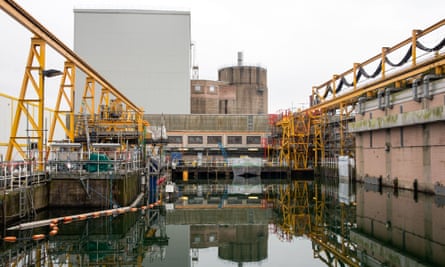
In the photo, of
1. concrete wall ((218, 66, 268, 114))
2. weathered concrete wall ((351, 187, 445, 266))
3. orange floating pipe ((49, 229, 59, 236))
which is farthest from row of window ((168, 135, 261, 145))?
orange floating pipe ((49, 229, 59, 236))

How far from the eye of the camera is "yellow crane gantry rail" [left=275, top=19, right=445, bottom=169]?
2242cm

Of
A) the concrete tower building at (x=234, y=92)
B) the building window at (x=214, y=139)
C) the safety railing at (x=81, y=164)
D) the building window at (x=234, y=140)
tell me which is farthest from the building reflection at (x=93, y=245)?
the concrete tower building at (x=234, y=92)

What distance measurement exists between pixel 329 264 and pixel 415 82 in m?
16.0

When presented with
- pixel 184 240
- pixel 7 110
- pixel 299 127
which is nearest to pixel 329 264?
pixel 184 240

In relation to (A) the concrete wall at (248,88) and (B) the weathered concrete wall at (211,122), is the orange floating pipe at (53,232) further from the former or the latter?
(A) the concrete wall at (248,88)

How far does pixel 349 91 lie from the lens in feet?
106

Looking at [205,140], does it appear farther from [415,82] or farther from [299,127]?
[415,82]

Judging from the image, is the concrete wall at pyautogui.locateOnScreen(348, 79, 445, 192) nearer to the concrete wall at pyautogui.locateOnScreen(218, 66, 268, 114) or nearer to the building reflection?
the building reflection

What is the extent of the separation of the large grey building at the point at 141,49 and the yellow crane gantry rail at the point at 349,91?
712 inches

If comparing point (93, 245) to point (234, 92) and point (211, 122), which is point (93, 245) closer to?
point (211, 122)

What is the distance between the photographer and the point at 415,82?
74.5ft

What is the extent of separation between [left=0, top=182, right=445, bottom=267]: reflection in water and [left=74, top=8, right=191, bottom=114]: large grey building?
3668 centimetres

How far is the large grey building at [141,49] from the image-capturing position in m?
54.3

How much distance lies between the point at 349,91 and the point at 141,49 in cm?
3142
